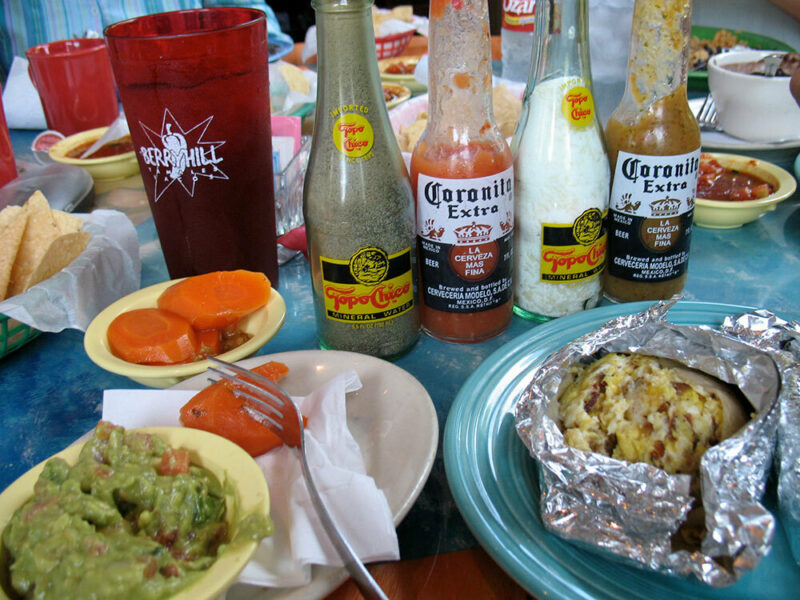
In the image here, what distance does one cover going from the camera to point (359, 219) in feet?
2.38

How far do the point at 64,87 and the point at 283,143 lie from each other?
72 centimetres

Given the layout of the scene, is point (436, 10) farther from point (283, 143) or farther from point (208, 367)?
point (283, 143)

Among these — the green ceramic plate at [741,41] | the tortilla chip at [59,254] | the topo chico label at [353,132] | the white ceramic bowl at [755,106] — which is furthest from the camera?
the green ceramic plate at [741,41]

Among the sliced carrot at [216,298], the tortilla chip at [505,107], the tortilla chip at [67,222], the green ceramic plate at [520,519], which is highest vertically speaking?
the tortilla chip at [505,107]

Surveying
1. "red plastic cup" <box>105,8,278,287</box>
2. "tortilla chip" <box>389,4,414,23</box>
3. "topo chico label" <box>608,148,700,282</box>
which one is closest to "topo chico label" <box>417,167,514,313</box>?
"topo chico label" <box>608,148,700,282</box>

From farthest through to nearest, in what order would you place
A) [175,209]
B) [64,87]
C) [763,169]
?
[64,87], [763,169], [175,209]

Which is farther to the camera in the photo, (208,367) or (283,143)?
(283,143)

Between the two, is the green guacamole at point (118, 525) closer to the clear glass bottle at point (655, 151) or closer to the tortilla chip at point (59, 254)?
the tortilla chip at point (59, 254)

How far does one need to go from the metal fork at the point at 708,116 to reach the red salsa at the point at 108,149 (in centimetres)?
122

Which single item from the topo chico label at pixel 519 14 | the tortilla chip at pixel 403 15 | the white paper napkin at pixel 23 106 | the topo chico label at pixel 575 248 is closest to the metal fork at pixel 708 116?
the topo chico label at pixel 519 14

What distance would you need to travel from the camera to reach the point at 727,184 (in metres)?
1.07

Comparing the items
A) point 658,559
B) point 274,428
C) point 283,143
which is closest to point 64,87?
point 283,143

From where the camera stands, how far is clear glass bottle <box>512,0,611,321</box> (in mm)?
739

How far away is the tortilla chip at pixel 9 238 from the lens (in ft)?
2.80
